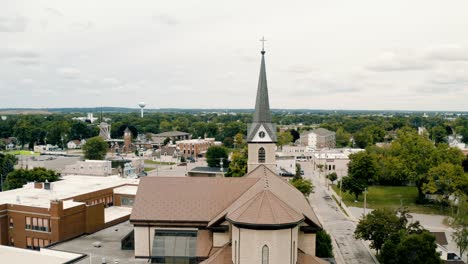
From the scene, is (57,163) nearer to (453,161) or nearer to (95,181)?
(95,181)

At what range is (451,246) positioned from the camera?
155ft

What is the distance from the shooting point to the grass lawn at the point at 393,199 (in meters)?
66.4

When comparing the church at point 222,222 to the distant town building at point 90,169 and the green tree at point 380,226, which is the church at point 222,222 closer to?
the green tree at point 380,226

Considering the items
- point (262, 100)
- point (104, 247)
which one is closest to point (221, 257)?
point (104, 247)

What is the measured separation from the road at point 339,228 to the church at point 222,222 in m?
12.5

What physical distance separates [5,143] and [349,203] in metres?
142

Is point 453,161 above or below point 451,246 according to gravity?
above

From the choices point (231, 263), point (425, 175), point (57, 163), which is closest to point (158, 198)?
point (231, 263)

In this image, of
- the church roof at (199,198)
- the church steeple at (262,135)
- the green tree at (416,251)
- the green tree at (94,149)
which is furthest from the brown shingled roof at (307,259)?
the green tree at (94,149)

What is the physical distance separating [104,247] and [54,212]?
24.7 ft

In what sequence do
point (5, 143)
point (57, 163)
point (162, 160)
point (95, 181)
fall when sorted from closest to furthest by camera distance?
point (95, 181) < point (57, 163) < point (162, 160) < point (5, 143)

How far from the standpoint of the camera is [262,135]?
47.1m

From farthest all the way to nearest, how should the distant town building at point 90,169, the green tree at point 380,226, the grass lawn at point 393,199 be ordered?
1. the distant town building at point 90,169
2. the grass lawn at point 393,199
3. the green tree at point 380,226

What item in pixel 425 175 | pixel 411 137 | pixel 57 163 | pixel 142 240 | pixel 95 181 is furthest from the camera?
pixel 57 163
